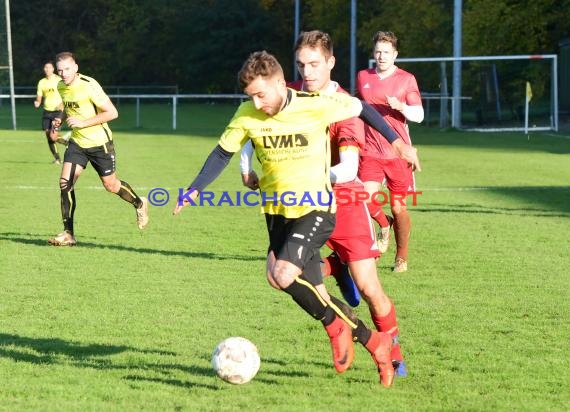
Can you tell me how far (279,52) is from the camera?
7769 cm

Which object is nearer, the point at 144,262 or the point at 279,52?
the point at 144,262

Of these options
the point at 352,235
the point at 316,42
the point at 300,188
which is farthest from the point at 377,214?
the point at 300,188

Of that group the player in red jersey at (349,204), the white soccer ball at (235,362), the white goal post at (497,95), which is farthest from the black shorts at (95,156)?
the white goal post at (497,95)

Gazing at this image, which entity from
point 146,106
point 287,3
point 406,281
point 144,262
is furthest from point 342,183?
point 287,3

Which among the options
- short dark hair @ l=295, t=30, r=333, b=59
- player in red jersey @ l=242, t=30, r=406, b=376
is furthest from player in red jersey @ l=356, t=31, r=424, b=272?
player in red jersey @ l=242, t=30, r=406, b=376

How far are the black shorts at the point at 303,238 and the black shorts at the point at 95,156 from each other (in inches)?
242

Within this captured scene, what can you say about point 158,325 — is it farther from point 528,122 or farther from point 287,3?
point 287,3

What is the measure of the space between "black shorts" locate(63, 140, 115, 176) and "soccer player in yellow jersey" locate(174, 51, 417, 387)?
603cm

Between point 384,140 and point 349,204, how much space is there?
3.67 metres

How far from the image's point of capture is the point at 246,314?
26.1ft

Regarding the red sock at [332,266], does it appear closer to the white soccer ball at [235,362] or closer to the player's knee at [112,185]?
the white soccer ball at [235,362]

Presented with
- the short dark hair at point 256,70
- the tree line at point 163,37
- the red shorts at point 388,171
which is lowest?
the red shorts at point 388,171

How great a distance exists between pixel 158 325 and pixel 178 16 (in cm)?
7160

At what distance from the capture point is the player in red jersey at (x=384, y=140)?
9.36 metres
